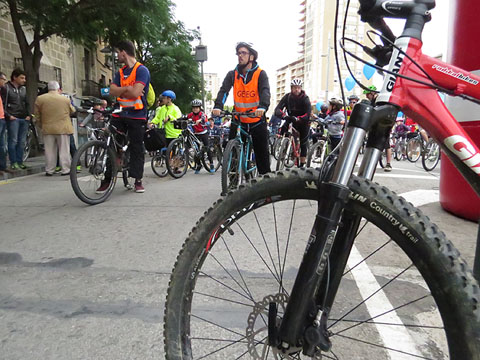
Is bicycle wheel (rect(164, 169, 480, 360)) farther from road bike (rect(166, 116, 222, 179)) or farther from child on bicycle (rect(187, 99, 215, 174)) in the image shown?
child on bicycle (rect(187, 99, 215, 174))

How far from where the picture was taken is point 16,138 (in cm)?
816

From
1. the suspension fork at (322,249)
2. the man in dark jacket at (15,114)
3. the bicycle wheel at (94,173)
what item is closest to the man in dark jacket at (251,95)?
the bicycle wheel at (94,173)

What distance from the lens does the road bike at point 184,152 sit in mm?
7680

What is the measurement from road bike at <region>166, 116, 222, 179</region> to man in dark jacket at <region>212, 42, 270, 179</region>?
2602 mm

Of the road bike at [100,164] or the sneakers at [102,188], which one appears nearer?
the road bike at [100,164]

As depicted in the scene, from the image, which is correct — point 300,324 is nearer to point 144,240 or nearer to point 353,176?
point 353,176

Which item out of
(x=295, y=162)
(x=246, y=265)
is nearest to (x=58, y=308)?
(x=246, y=265)

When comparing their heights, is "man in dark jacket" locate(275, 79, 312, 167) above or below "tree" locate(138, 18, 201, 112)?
below

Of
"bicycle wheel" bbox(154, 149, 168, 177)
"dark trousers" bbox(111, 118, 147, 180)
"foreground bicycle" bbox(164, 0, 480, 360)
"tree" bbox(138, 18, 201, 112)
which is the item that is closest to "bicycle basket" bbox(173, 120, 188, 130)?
"bicycle wheel" bbox(154, 149, 168, 177)

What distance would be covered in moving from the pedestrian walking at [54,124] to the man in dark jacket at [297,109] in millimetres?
4770

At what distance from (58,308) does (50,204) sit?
3.21m

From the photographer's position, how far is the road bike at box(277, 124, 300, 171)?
8164 millimetres

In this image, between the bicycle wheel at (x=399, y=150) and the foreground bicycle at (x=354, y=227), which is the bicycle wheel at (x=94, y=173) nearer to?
the foreground bicycle at (x=354, y=227)

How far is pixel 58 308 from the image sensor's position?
2197mm
